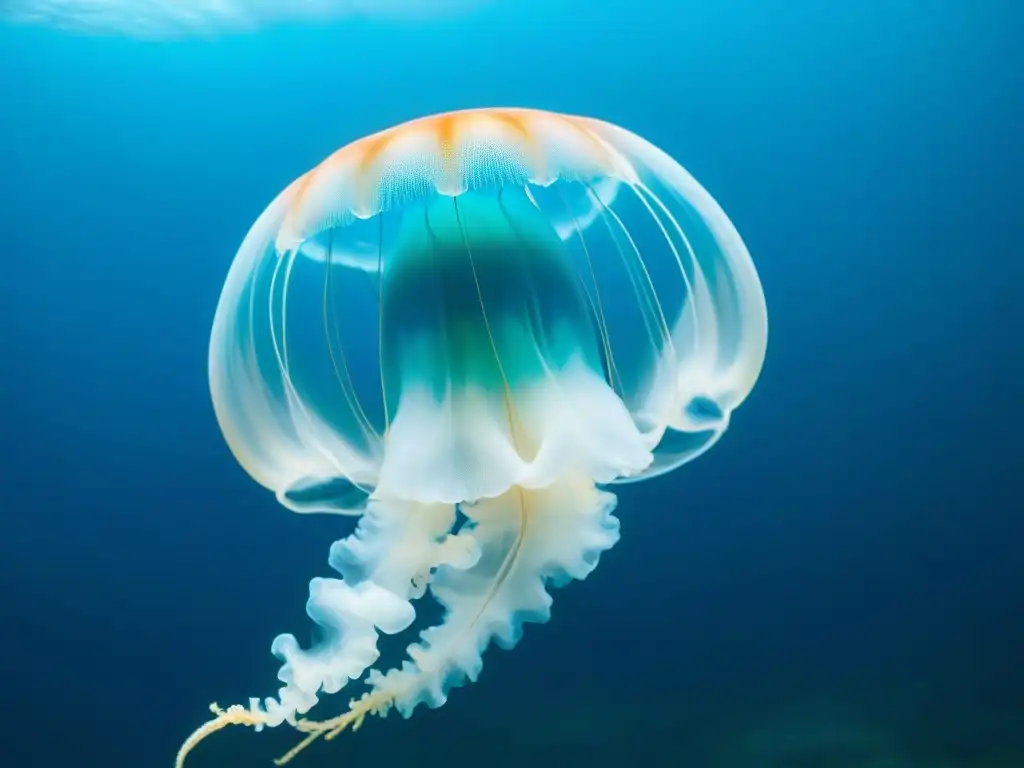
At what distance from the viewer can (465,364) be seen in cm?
221

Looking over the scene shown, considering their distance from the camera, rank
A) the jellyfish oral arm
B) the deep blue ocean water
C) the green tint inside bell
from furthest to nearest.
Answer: the deep blue ocean water
the green tint inside bell
the jellyfish oral arm

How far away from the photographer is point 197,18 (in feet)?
13.5

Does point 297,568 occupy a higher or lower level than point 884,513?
higher

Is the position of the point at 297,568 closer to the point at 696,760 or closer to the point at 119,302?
the point at 119,302

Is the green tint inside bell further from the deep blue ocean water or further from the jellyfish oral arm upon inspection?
the deep blue ocean water

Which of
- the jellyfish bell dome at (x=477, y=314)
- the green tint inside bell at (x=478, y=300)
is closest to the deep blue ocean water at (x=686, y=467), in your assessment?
the jellyfish bell dome at (x=477, y=314)

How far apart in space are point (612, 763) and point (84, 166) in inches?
149

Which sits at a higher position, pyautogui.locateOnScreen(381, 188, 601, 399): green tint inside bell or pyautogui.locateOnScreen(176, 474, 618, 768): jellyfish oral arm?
pyautogui.locateOnScreen(381, 188, 601, 399): green tint inside bell

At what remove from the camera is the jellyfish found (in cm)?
200

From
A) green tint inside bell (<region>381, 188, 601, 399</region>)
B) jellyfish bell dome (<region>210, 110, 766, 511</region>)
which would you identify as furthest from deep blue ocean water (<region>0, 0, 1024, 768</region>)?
green tint inside bell (<region>381, 188, 601, 399</region>)

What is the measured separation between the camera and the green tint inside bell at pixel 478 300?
222 centimetres

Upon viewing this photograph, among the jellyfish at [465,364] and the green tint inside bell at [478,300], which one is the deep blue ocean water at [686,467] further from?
the green tint inside bell at [478,300]

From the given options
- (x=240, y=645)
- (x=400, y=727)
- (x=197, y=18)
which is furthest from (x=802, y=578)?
(x=197, y=18)

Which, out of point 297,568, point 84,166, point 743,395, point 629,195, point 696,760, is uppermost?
point 84,166
